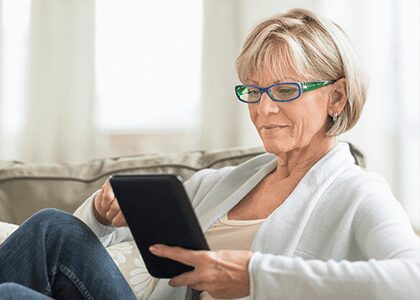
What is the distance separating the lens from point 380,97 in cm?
302

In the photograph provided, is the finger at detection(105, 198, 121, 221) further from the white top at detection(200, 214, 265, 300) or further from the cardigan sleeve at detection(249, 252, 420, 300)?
the cardigan sleeve at detection(249, 252, 420, 300)

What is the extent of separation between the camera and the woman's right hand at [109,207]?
183 cm

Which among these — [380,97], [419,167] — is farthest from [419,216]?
[380,97]

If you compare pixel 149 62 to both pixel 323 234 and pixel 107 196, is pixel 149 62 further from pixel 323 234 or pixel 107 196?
pixel 323 234

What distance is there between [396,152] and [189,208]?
1728 millimetres

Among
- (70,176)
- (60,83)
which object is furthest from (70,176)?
(60,83)

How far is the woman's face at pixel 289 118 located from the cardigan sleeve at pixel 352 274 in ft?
1.23

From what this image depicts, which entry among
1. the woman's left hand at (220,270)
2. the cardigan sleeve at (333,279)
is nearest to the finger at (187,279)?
the woman's left hand at (220,270)

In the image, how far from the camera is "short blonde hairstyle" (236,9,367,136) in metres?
1.72

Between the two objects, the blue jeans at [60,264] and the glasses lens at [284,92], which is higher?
the glasses lens at [284,92]

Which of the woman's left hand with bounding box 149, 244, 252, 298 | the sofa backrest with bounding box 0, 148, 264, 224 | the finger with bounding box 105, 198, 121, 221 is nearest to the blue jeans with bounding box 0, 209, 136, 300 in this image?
the finger with bounding box 105, 198, 121, 221

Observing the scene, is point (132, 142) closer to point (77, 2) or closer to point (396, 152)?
point (77, 2)

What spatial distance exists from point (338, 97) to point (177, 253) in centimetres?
54

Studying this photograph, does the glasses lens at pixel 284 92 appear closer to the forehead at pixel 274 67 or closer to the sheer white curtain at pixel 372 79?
the forehead at pixel 274 67
